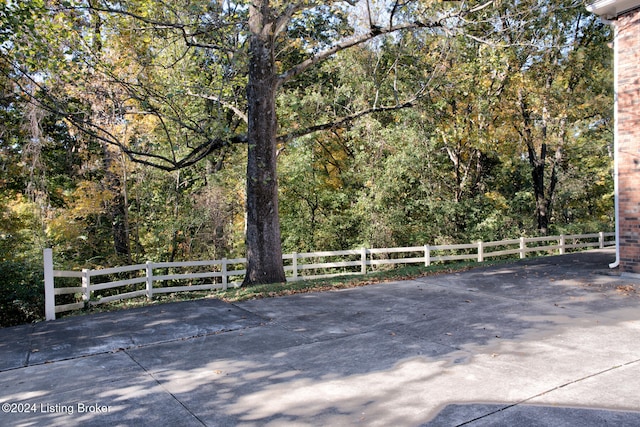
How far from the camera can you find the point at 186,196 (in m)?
17.8

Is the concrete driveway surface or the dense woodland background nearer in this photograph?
the concrete driveway surface

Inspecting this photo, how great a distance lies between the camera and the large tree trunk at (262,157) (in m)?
10.7

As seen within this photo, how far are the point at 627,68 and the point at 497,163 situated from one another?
13775 millimetres

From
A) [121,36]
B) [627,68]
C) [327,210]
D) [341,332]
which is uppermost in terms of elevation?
[121,36]

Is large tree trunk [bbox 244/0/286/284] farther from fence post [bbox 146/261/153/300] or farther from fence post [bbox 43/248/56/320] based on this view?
fence post [bbox 43/248/56/320]

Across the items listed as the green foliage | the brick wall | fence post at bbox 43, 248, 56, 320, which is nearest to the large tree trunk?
fence post at bbox 43, 248, 56, 320

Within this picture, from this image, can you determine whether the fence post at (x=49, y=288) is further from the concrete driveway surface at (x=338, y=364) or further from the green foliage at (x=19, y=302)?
the green foliage at (x=19, y=302)

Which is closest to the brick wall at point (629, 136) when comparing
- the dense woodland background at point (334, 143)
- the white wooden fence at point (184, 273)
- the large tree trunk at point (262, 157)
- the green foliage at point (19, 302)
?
the dense woodland background at point (334, 143)

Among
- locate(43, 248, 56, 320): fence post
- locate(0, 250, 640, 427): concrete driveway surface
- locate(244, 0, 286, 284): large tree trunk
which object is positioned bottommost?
locate(0, 250, 640, 427): concrete driveway surface

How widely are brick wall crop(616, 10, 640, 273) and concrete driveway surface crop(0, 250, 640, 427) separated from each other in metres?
1.87

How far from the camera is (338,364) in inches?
198

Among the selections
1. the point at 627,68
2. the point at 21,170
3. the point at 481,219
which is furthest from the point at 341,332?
the point at 481,219

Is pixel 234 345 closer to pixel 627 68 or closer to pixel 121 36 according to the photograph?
pixel 121 36

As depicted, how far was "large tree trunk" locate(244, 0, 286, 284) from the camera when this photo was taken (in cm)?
1066
